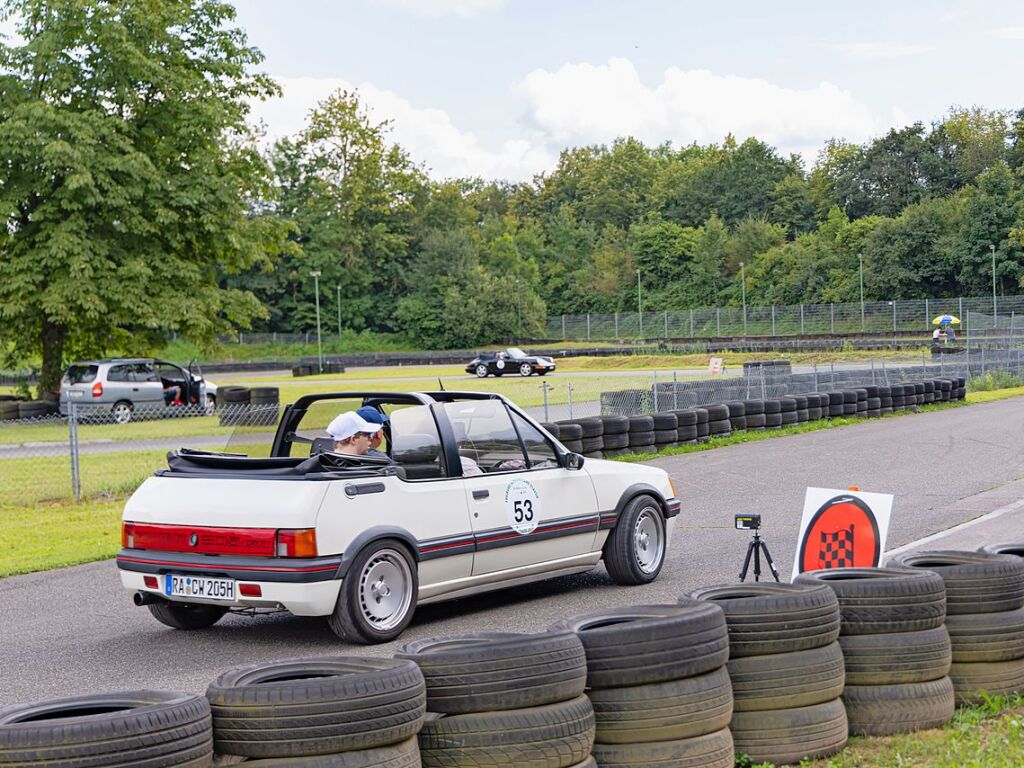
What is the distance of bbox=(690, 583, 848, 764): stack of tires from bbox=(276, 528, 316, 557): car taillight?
2580 millimetres

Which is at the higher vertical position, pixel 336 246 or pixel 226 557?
pixel 336 246

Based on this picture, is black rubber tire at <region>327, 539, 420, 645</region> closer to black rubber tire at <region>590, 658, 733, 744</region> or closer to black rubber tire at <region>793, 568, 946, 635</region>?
black rubber tire at <region>590, 658, 733, 744</region>

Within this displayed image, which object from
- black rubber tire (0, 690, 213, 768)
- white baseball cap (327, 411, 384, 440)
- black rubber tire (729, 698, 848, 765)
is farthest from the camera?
white baseball cap (327, 411, 384, 440)

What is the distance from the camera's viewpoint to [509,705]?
14.5ft

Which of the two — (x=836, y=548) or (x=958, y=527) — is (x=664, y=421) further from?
(x=836, y=548)

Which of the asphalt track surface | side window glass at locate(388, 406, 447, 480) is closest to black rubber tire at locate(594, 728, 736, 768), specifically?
the asphalt track surface

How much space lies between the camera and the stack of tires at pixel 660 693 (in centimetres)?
460

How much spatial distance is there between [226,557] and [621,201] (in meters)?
130

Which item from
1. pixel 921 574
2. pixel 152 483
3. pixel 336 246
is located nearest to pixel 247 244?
pixel 152 483

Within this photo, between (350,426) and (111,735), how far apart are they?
4088mm

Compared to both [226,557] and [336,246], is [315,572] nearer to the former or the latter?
[226,557]

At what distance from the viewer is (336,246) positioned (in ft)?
347

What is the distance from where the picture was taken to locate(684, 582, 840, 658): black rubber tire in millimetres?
5039

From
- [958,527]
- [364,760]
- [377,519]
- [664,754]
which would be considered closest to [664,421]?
[958,527]
